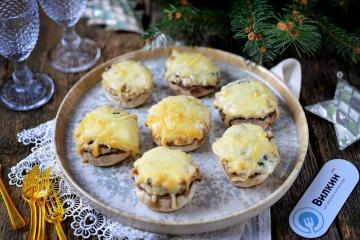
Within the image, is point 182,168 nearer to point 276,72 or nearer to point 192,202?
point 192,202

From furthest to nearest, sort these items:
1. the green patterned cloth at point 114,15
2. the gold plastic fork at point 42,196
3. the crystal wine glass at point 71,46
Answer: the green patterned cloth at point 114,15, the crystal wine glass at point 71,46, the gold plastic fork at point 42,196

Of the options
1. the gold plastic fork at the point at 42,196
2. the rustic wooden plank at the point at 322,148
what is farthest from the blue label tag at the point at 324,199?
the gold plastic fork at the point at 42,196

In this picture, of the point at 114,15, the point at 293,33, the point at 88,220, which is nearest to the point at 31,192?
the point at 88,220

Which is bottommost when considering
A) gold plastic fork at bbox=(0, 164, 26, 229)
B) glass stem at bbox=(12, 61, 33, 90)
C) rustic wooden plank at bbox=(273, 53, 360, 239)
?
gold plastic fork at bbox=(0, 164, 26, 229)

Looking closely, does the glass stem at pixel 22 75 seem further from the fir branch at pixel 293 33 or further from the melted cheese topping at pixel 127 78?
the fir branch at pixel 293 33

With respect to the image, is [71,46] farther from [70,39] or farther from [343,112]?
[343,112]

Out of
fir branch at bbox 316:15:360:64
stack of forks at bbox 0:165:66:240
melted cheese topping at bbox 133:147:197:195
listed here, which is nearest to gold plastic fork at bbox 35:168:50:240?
stack of forks at bbox 0:165:66:240

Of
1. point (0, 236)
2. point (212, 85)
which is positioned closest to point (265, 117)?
point (212, 85)

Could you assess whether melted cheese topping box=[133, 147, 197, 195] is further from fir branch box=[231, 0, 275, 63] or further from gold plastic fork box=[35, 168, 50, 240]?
fir branch box=[231, 0, 275, 63]
